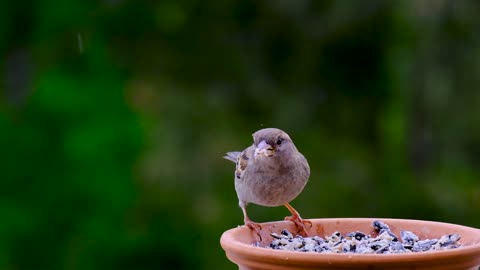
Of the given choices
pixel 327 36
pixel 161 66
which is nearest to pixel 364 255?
pixel 327 36

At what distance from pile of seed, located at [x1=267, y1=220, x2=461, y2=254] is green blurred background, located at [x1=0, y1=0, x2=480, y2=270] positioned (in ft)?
7.21

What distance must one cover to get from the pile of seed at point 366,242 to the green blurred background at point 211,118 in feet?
7.21

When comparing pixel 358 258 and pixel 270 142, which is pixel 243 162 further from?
pixel 358 258

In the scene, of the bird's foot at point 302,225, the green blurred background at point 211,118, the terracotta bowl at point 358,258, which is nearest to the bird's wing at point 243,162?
the bird's foot at point 302,225

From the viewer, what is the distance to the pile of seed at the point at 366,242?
2418mm

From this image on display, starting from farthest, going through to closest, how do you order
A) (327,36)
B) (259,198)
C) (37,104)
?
(37,104) < (327,36) < (259,198)

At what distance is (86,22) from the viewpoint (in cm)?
495

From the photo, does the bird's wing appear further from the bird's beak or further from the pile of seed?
the pile of seed

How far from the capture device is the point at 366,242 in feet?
8.24

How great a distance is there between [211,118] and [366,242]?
2.61m

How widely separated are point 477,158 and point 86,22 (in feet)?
7.63

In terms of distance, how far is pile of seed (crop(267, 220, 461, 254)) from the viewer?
2.42 metres

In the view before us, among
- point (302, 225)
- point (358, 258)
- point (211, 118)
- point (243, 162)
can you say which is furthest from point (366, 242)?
point (211, 118)

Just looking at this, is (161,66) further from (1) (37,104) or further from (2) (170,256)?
(2) (170,256)
